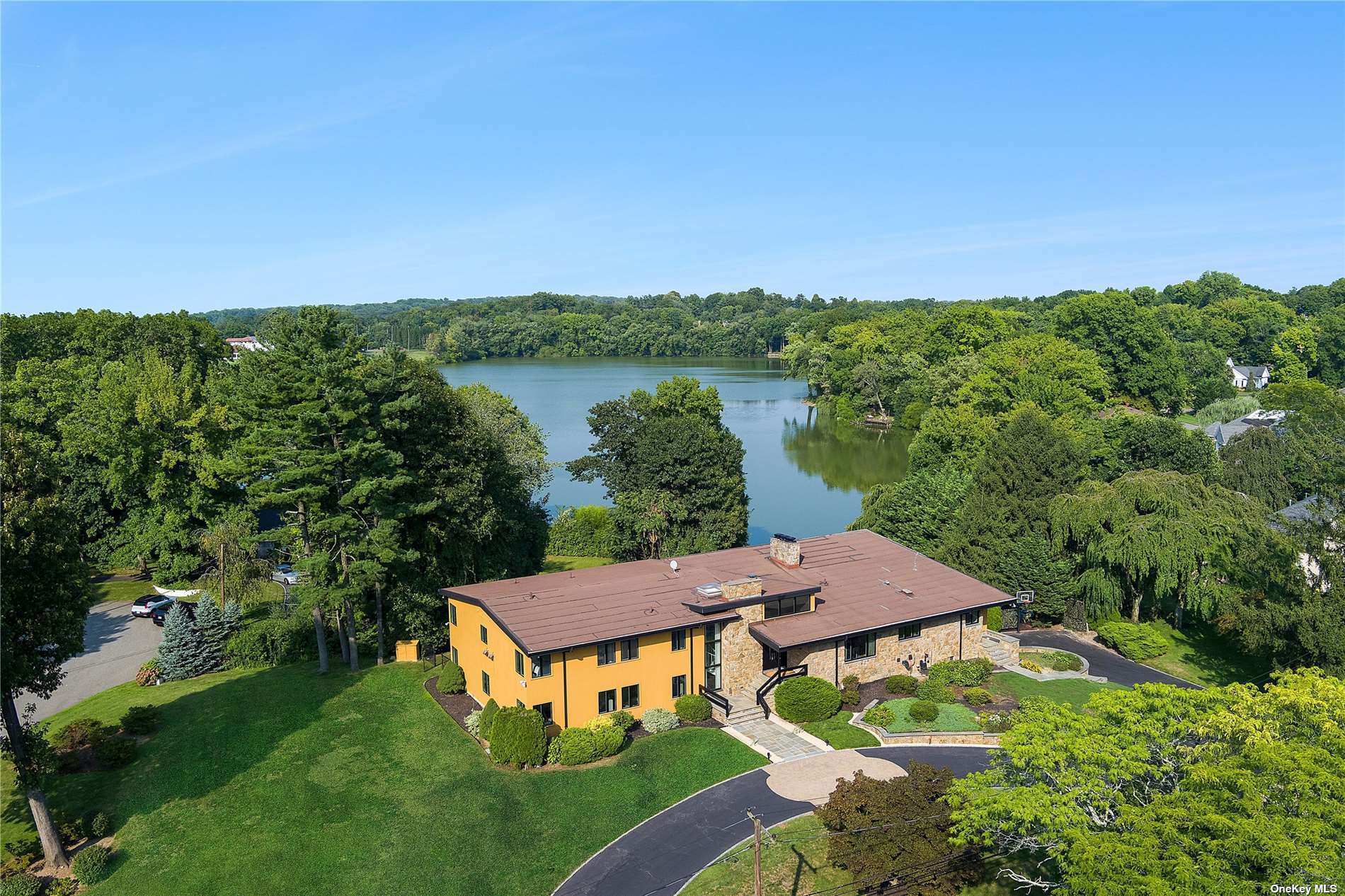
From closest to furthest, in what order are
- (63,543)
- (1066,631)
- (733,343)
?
(63,543)
(1066,631)
(733,343)

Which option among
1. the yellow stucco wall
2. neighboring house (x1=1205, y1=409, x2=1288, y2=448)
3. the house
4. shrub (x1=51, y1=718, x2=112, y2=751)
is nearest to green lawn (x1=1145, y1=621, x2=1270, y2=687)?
the house

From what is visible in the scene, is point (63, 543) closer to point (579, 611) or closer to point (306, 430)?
point (306, 430)

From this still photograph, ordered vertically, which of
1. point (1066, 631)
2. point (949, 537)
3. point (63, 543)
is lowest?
point (1066, 631)

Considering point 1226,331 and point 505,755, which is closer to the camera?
point 505,755

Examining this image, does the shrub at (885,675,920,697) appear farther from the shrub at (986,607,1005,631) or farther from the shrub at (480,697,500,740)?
the shrub at (480,697,500,740)

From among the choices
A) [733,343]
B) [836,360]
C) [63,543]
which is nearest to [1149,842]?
[63,543]

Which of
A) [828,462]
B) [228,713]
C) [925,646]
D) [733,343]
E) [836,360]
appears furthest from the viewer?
[733,343]

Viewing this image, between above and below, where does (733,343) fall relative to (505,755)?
above
